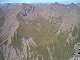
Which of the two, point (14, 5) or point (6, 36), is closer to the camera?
point (6, 36)

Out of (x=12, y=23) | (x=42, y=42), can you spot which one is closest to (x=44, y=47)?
(x=42, y=42)

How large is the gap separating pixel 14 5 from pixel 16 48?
17.9 inches

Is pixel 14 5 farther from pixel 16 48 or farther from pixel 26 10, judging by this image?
pixel 16 48

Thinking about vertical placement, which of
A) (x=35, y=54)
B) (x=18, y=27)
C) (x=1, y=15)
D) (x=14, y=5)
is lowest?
(x=35, y=54)

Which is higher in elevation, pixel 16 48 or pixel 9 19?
pixel 9 19

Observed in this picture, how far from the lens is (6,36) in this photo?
3.76 feet

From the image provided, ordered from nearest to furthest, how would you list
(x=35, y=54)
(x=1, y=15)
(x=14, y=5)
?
1. (x=35, y=54)
2. (x=1, y=15)
3. (x=14, y=5)

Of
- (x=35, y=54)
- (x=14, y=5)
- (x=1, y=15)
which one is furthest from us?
(x=14, y=5)

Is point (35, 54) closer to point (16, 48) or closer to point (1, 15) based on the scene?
point (16, 48)

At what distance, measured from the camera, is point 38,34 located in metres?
1.15

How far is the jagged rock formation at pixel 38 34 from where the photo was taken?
1119 mm

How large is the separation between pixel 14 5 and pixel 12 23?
0.25 metres

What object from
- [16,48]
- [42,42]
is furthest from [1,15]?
[42,42]

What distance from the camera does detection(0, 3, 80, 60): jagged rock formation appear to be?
1119 millimetres
